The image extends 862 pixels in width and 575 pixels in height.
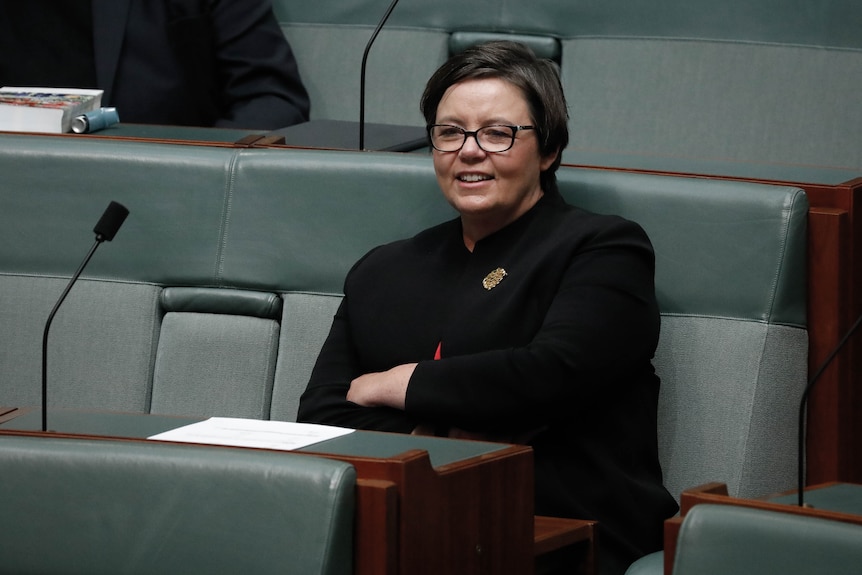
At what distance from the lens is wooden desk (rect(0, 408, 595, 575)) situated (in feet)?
3.82

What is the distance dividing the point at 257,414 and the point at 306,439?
2.19ft

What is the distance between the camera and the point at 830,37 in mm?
2744

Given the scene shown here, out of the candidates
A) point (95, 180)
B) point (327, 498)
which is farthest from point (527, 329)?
point (95, 180)

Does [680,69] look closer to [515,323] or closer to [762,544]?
[515,323]

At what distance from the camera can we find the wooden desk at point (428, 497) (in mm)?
1164

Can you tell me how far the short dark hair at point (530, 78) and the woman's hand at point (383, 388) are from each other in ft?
1.11

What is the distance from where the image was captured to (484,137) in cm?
178

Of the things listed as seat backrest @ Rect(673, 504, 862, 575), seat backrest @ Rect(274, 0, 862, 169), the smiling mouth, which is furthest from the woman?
seat backrest @ Rect(274, 0, 862, 169)

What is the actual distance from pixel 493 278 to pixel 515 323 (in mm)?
78

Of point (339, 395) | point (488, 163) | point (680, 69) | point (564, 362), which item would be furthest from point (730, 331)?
point (680, 69)

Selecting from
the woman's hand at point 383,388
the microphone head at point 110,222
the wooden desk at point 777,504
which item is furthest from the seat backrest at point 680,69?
the wooden desk at point 777,504

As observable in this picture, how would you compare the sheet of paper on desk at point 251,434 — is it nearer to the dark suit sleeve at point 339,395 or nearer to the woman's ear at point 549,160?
the dark suit sleeve at point 339,395

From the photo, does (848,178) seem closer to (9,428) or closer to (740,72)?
(740,72)

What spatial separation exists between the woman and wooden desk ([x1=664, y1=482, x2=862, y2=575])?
15.5 inches
